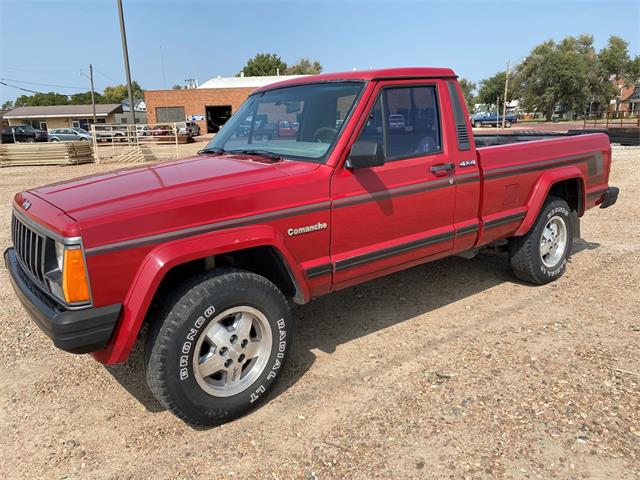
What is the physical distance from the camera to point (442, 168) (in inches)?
149

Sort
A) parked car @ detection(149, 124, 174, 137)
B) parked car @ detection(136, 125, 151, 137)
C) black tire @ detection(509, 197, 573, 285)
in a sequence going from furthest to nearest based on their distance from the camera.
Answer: parked car @ detection(136, 125, 151, 137) < parked car @ detection(149, 124, 174, 137) < black tire @ detection(509, 197, 573, 285)

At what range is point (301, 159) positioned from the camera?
11.1 ft

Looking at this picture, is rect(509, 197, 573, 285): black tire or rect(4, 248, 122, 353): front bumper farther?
rect(509, 197, 573, 285): black tire

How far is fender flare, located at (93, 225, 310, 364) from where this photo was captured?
256 centimetres

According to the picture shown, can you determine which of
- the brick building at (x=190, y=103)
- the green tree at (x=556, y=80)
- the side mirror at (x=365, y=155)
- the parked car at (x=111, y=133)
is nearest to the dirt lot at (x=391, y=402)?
the side mirror at (x=365, y=155)

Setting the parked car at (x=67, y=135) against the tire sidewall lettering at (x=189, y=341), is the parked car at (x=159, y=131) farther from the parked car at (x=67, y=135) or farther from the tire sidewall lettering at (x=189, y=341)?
the tire sidewall lettering at (x=189, y=341)

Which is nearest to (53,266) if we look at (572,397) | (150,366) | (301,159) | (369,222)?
(150,366)

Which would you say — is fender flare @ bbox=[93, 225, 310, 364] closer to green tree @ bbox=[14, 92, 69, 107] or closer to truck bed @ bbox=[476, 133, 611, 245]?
truck bed @ bbox=[476, 133, 611, 245]

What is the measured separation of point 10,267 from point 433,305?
335 centimetres

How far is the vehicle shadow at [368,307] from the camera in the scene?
11.6ft

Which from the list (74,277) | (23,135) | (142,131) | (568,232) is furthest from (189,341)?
(23,135)

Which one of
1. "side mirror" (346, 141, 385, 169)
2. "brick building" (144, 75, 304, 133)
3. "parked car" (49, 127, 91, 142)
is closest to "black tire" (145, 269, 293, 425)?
"side mirror" (346, 141, 385, 169)

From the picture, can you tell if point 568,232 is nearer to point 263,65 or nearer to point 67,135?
point 67,135

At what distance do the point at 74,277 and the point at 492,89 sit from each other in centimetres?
7633
